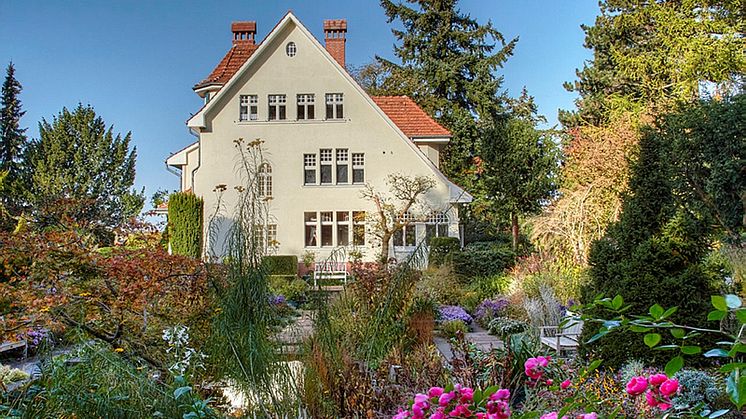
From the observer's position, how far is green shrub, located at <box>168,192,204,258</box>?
16422 millimetres

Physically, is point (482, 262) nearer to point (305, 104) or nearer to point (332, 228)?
point (332, 228)

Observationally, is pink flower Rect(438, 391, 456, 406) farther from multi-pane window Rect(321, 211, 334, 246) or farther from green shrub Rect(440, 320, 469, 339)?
multi-pane window Rect(321, 211, 334, 246)

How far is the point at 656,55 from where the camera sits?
1989cm

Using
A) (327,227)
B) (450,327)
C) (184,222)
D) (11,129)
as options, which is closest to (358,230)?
(327,227)

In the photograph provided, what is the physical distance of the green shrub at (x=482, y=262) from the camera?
46.1 feet

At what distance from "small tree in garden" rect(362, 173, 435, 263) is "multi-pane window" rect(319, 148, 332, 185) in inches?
48.0

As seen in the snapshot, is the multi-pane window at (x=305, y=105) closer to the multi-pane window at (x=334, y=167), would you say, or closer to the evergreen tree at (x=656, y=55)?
the multi-pane window at (x=334, y=167)

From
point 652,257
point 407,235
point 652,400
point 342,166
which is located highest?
point 342,166

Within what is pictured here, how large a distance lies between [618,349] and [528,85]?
70.5ft

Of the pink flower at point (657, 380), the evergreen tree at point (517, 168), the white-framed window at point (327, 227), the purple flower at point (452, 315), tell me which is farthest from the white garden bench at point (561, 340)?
the white-framed window at point (327, 227)

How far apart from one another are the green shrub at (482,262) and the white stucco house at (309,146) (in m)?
2.80

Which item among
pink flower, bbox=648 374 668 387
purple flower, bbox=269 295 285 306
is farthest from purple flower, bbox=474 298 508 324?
pink flower, bbox=648 374 668 387

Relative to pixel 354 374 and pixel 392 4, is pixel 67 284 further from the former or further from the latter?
pixel 392 4

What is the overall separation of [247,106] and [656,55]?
543 inches
